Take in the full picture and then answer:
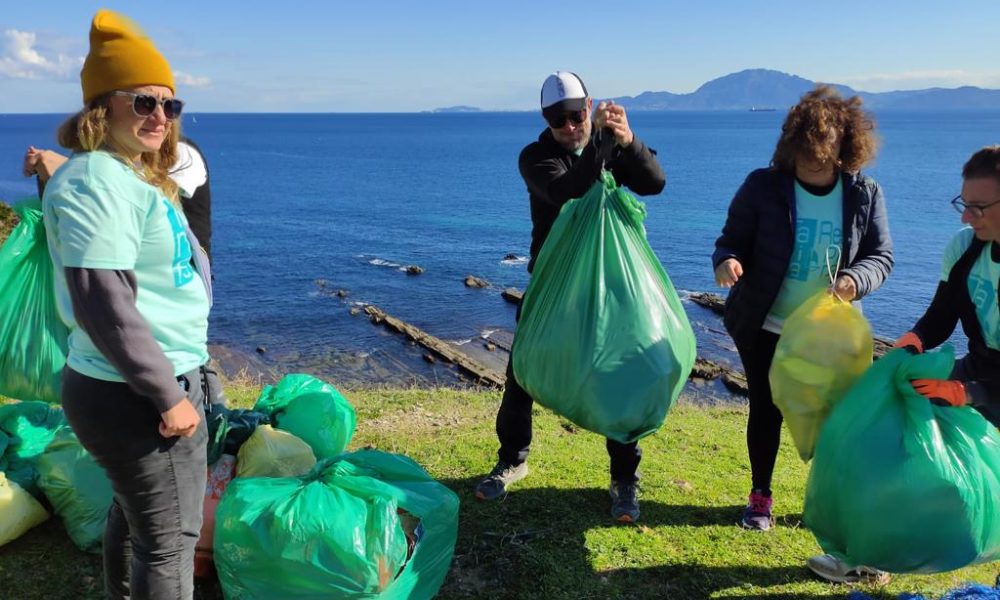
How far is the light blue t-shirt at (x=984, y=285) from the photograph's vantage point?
2465mm

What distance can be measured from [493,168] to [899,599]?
198 ft

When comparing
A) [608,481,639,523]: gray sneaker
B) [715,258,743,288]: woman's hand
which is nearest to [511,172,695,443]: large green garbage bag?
[715,258,743,288]: woman's hand

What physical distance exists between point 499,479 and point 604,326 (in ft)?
4.37

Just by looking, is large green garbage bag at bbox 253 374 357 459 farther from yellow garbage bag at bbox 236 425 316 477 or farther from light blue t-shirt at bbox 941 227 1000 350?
light blue t-shirt at bbox 941 227 1000 350

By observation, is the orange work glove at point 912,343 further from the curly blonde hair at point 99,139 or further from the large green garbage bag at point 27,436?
the large green garbage bag at point 27,436

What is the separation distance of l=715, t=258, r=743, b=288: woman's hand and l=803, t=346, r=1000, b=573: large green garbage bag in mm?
685

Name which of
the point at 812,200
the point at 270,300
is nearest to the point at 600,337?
the point at 812,200

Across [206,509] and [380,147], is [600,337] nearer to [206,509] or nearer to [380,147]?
[206,509]

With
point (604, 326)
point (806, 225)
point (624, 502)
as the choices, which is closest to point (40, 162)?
point (604, 326)

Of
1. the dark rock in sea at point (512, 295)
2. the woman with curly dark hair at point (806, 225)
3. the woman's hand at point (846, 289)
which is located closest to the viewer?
the woman's hand at point (846, 289)

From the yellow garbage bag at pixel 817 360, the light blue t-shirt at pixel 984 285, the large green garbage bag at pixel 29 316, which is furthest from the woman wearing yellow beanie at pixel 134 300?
the light blue t-shirt at pixel 984 285

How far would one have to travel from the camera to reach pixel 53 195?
1.76 metres

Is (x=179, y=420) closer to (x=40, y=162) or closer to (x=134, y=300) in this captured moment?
(x=134, y=300)

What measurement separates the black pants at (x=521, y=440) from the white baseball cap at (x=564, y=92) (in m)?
1.23
